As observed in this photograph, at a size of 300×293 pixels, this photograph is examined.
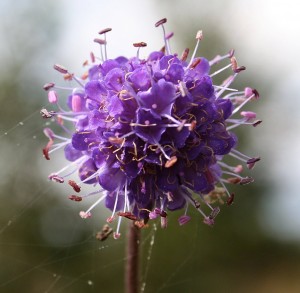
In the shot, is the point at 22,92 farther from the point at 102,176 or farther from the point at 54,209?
the point at 102,176

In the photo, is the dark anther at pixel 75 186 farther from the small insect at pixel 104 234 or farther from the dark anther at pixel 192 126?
→ the dark anther at pixel 192 126

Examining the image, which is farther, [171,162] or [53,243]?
[53,243]

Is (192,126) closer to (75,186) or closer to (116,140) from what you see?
(116,140)

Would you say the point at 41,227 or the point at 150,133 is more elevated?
the point at 150,133

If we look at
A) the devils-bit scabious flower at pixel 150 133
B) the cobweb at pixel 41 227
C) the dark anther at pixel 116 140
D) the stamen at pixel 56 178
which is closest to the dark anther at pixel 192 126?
the devils-bit scabious flower at pixel 150 133

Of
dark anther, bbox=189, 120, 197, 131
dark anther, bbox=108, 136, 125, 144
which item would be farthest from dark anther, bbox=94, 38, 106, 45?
dark anther, bbox=189, 120, 197, 131

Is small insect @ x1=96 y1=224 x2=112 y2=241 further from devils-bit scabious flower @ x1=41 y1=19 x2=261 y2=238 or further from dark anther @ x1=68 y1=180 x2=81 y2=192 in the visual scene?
dark anther @ x1=68 y1=180 x2=81 y2=192

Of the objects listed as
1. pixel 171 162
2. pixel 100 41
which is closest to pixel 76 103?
pixel 100 41

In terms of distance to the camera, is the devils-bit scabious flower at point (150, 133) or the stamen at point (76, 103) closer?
the devils-bit scabious flower at point (150, 133)

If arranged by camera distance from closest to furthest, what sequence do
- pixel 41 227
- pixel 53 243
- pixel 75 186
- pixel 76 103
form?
1. pixel 75 186
2. pixel 76 103
3. pixel 53 243
4. pixel 41 227
